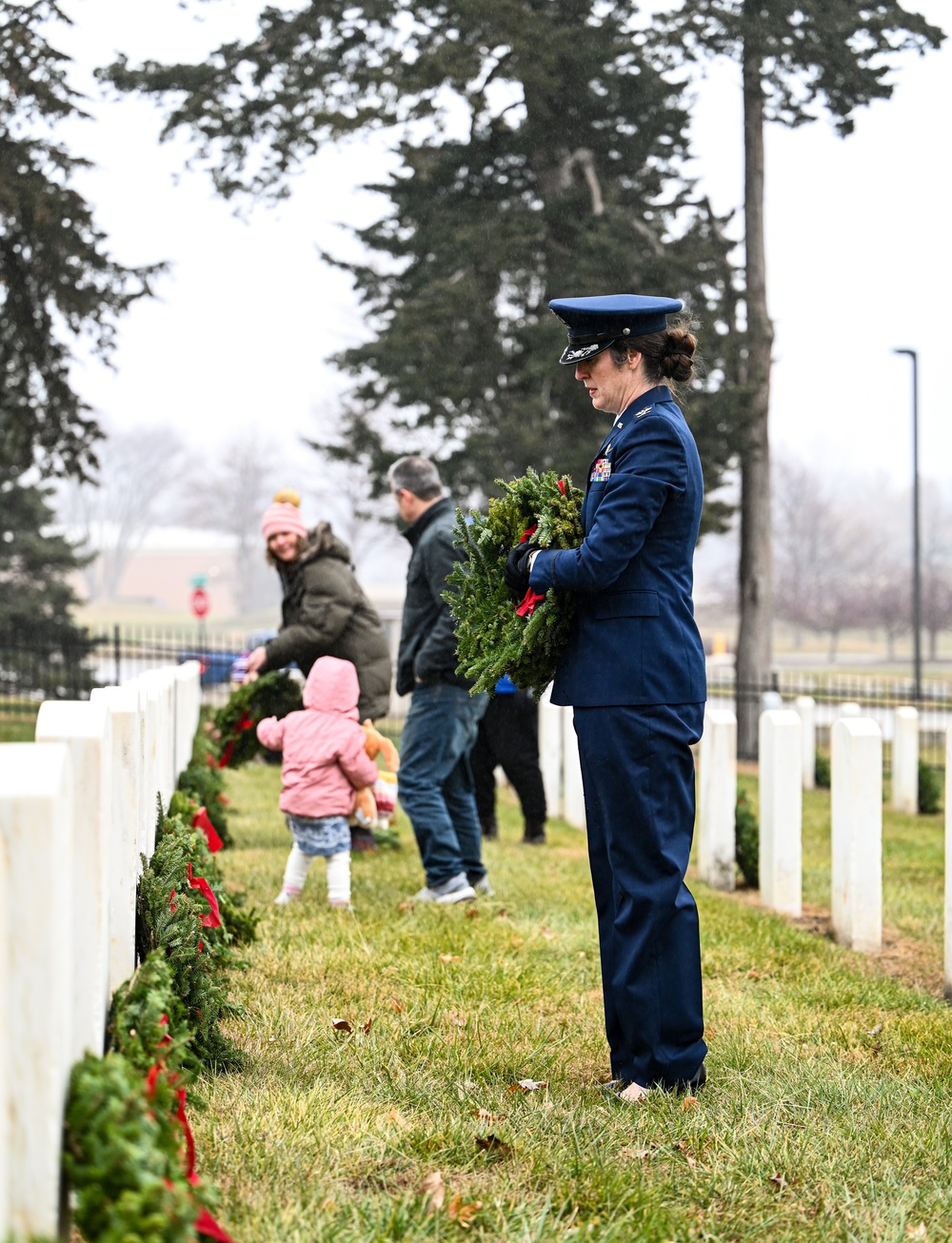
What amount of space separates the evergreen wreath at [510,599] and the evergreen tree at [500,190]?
1442 centimetres

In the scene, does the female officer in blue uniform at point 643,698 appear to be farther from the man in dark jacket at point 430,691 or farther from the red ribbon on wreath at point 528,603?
the man in dark jacket at point 430,691

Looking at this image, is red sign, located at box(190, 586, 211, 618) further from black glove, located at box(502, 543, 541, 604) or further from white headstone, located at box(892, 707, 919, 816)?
black glove, located at box(502, 543, 541, 604)

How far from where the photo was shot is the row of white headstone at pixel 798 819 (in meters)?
6.25

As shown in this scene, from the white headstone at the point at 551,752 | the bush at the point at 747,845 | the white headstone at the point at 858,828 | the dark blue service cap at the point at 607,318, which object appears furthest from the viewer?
the white headstone at the point at 551,752

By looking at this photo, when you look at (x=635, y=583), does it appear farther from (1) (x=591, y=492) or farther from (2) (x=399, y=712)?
(2) (x=399, y=712)

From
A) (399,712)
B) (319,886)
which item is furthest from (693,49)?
Answer: (319,886)

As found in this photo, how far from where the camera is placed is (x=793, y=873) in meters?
7.17

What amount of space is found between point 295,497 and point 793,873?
3.41m

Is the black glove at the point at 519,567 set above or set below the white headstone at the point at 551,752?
above

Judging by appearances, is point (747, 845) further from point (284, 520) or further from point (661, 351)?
point (661, 351)

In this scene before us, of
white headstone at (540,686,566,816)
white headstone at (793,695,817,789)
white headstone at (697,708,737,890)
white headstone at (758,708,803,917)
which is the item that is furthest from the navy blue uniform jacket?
white headstone at (793,695,817,789)

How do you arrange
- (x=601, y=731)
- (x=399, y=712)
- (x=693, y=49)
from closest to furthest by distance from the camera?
(x=601, y=731)
(x=693, y=49)
(x=399, y=712)

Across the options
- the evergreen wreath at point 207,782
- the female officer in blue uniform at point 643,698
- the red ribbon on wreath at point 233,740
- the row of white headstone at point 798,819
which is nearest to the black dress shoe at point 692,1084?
the female officer in blue uniform at point 643,698

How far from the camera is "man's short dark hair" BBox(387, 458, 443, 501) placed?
6.73 meters
